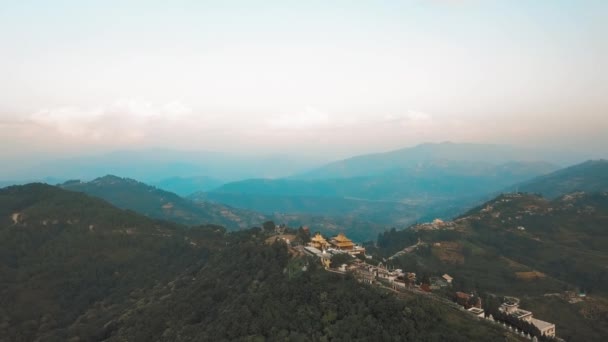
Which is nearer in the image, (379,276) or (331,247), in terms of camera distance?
(379,276)

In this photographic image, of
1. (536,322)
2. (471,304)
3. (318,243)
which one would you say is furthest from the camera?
(318,243)

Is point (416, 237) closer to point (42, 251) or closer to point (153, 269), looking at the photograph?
point (153, 269)

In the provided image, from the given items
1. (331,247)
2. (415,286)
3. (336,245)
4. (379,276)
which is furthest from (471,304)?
(336,245)

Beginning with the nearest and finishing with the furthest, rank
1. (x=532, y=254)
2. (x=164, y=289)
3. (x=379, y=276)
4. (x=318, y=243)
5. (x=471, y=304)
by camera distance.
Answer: (x=471, y=304) < (x=379, y=276) < (x=318, y=243) < (x=164, y=289) < (x=532, y=254)

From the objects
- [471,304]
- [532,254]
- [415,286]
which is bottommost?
[532,254]

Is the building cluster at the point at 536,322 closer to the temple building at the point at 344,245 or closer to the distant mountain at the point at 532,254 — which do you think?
the distant mountain at the point at 532,254

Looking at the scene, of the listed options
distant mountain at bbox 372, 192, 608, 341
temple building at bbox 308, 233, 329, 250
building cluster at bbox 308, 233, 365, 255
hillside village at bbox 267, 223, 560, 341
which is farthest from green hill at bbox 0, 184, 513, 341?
distant mountain at bbox 372, 192, 608, 341

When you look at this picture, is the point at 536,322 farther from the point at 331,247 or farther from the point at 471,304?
the point at 331,247

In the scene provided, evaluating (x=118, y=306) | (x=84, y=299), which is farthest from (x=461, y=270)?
(x=84, y=299)
